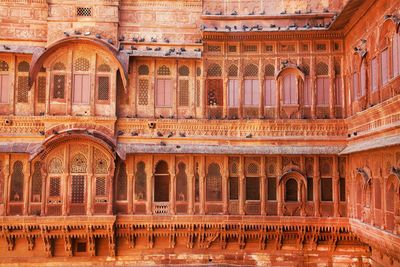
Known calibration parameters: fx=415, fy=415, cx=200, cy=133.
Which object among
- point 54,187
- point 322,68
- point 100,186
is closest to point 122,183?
point 100,186

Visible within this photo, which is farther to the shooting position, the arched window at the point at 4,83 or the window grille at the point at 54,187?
the arched window at the point at 4,83

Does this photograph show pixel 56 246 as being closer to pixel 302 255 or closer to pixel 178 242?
pixel 178 242

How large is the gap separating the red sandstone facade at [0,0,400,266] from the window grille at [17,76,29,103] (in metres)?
0.05

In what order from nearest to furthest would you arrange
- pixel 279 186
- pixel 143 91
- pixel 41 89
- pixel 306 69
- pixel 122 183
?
1. pixel 279 186
2. pixel 122 183
3. pixel 41 89
4. pixel 306 69
5. pixel 143 91

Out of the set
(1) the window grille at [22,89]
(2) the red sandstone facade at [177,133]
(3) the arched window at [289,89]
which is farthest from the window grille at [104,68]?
(3) the arched window at [289,89]

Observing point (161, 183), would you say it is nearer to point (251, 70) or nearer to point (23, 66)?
point (251, 70)

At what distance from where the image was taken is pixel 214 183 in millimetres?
13141

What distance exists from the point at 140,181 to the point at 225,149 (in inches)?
113

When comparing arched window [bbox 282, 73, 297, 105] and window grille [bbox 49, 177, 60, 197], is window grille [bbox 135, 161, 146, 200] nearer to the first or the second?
window grille [bbox 49, 177, 60, 197]

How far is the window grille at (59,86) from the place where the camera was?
42.7 ft

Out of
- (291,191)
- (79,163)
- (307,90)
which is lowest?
(291,191)

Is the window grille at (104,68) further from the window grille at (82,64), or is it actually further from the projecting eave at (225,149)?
the projecting eave at (225,149)

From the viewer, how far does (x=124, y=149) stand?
501 inches

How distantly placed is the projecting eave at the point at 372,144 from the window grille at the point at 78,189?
25.9ft
